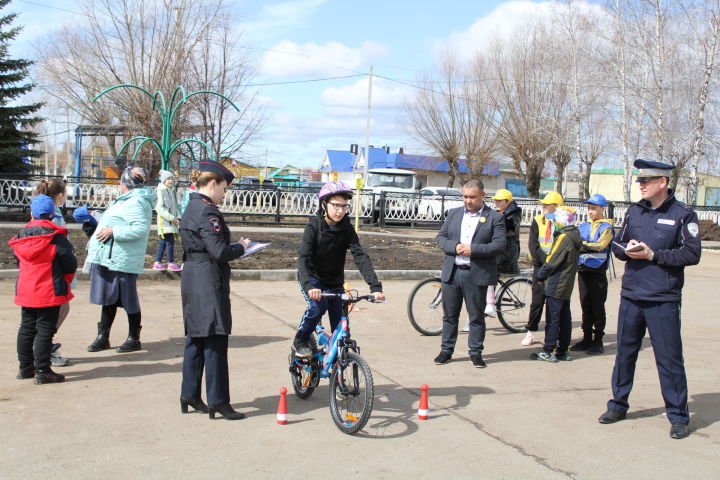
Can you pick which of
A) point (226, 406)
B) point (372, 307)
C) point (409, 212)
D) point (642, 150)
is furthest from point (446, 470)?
point (642, 150)

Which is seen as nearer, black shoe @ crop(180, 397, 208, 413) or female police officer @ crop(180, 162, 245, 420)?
female police officer @ crop(180, 162, 245, 420)

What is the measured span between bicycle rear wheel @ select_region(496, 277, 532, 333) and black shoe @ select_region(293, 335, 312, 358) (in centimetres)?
425

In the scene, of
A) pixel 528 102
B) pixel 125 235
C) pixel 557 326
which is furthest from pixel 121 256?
pixel 528 102

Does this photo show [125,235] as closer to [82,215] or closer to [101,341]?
[82,215]

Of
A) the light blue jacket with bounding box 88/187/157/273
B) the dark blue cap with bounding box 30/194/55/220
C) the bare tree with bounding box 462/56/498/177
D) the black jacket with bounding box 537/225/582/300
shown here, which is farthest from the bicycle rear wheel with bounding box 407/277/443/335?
the bare tree with bounding box 462/56/498/177

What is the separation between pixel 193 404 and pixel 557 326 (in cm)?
415

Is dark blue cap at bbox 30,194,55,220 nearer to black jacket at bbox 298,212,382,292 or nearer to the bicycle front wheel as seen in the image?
black jacket at bbox 298,212,382,292

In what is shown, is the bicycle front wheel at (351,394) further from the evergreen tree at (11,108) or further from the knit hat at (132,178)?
the evergreen tree at (11,108)

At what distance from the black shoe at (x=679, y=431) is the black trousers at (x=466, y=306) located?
225 centimetres

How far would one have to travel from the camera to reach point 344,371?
5109 millimetres

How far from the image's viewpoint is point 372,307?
10438 millimetres

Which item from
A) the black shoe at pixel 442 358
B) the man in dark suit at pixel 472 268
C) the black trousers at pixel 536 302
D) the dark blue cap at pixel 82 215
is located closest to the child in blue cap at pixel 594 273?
the black trousers at pixel 536 302

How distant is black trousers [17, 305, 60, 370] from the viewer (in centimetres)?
596

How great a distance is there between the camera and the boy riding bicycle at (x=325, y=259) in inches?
215
